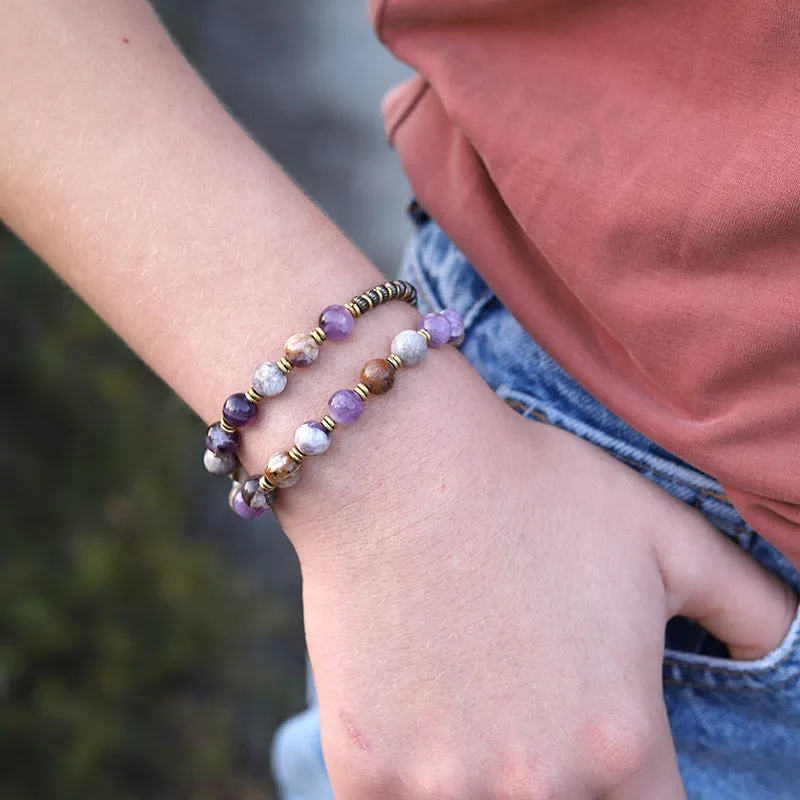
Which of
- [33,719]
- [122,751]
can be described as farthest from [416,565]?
[122,751]

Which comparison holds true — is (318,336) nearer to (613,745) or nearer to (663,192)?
(663,192)

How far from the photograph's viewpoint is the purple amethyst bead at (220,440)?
0.83 m

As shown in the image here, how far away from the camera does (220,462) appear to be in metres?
0.87

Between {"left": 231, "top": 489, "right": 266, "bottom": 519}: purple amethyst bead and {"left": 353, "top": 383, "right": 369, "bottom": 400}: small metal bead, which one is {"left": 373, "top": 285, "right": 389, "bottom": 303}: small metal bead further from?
{"left": 231, "top": 489, "right": 266, "bottom": 519}: purple amethyst bead

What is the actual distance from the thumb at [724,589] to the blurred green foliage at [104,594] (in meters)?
1.55

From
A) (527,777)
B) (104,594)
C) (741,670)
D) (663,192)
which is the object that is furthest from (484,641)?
(104,594)

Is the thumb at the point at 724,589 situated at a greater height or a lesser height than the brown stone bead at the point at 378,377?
lesser

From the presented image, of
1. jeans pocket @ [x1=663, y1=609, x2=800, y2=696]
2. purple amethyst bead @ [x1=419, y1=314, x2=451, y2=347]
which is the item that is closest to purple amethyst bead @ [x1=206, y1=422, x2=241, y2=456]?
purple amethyst bead @ [x1=419, y1=314, x2=451, y2=347]

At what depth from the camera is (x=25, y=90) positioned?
0.81 metres

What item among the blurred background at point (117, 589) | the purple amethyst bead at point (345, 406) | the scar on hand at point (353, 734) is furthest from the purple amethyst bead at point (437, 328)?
the blurred background at point (117, 589)

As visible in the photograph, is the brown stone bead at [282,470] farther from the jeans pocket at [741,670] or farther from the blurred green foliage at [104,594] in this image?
the blurred green foliage at [104,594]

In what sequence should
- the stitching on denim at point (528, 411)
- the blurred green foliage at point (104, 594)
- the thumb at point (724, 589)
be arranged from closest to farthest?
the thumb at point (724, 589) < the stitching on denim at point (528, 411) < the blurred green foliage at point (104, 594)

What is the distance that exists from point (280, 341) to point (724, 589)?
1.71 feet

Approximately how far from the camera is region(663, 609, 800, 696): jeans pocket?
0.92 m
